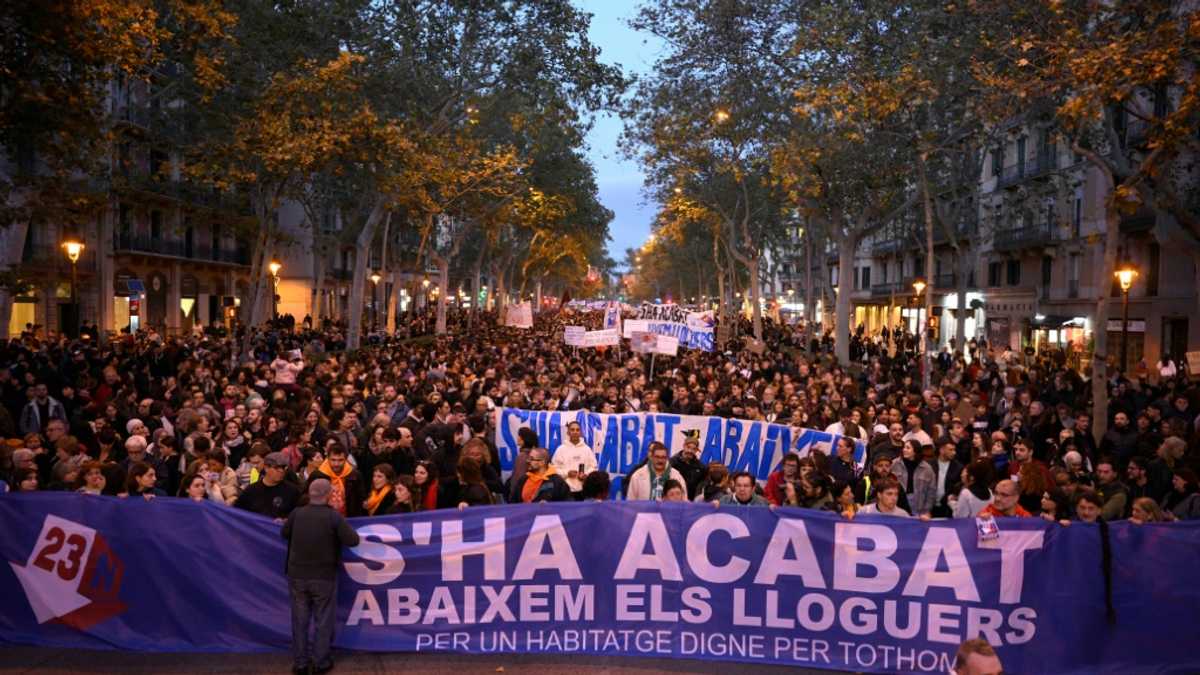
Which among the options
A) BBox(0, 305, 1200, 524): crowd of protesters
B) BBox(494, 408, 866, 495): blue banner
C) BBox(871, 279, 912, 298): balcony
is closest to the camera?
BBox(0, 305, 1200, 524): crowd of protesters

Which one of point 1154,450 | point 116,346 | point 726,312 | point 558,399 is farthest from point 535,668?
point 726,312

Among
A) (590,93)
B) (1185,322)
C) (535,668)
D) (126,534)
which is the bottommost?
(535,668)

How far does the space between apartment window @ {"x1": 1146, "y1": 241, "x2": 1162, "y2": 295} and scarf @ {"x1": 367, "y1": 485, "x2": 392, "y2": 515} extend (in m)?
34.7

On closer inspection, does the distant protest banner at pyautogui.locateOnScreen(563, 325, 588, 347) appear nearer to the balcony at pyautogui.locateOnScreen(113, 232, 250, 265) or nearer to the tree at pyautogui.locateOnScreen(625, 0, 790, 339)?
the tree at pyautogui.locateOnScreen(625, 0, 790, 339)

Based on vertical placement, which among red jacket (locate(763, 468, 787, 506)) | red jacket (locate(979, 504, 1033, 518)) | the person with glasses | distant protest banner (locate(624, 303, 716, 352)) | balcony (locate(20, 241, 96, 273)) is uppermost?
balcony (locate(20, 241, 96, 273))

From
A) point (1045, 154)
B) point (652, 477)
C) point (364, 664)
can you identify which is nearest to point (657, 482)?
point (652, 477)

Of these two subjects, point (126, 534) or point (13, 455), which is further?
point (13, 455)

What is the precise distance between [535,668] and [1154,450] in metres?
8.93

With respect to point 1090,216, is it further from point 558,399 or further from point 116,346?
point 116,346

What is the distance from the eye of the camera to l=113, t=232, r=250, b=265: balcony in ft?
149

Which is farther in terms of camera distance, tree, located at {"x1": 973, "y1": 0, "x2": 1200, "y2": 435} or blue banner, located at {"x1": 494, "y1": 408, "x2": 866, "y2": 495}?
blue banner, located at {"x1": 494, "y1": 408, "x2": 866, "y2": 495}

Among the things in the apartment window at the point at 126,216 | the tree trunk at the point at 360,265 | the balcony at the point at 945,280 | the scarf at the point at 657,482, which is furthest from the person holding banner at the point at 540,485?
the balcony at the point at 945,280

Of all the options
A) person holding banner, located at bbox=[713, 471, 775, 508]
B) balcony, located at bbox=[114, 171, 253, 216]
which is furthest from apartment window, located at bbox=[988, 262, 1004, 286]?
person holding banner, located at bbox=[713, 471, 775, 508]

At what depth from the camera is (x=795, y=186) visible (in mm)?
Answer: 29938
